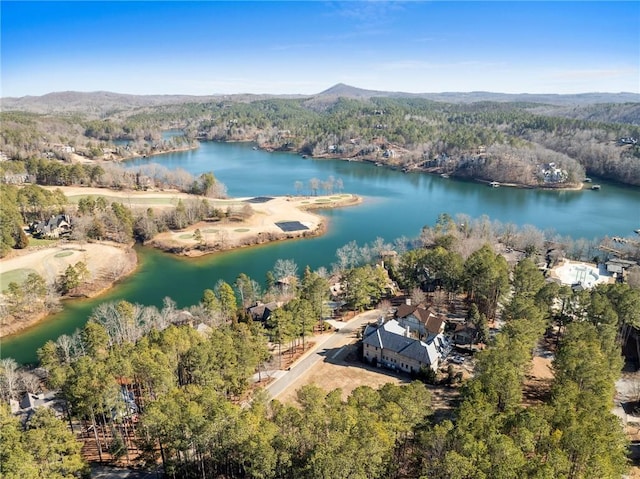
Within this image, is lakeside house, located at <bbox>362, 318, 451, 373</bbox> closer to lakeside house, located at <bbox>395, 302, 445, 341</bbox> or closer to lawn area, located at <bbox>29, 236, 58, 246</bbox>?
lakeside house, located at <bbox>395, 302, 445, 341</bbox>

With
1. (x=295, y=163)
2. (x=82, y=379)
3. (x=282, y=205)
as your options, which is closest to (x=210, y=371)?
(x=82, y=379)

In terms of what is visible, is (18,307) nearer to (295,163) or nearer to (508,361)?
(508,361)

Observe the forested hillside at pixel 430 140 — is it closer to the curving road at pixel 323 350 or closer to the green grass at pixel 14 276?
the green grass at pixel 14 276

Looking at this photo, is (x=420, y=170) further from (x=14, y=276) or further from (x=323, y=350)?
(x=14, y=276)

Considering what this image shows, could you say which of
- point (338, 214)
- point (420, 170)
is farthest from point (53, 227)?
point (420, 170)

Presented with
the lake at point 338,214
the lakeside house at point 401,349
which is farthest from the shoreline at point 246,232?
the lakeside house at point 401,349

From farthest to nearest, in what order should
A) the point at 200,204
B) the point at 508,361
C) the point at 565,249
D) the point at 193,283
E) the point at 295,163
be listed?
the point at 295,163
the point at 200,204
the point at 565,249
the point at 193,283
the point at 508,361

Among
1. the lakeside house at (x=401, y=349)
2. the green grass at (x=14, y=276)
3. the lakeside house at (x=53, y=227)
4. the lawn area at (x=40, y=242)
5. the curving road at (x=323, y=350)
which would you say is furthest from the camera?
the lakeside house at (x=53, y=227)

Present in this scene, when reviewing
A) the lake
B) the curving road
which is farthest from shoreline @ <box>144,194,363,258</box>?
the curving road
